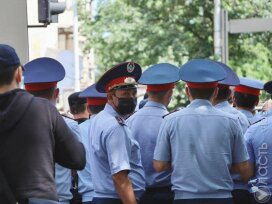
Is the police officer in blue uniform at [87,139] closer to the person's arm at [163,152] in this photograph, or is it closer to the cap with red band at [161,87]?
the cap with red band at [161,87]

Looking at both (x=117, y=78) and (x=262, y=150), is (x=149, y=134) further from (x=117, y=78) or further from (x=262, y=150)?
(x=262, y=150)

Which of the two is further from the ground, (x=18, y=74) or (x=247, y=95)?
(x=18, y=74)

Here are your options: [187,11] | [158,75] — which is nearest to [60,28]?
[187,11]

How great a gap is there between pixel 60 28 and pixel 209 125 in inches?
1604

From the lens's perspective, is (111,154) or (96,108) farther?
(96,108)

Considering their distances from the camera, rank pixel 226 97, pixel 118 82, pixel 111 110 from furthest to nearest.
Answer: pixel 226 97 → pixel 118 82 → pixel 111 110

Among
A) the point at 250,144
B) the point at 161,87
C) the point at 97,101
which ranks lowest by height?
the point at 250,144

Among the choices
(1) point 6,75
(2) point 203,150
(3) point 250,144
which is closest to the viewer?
(1) point 6,75

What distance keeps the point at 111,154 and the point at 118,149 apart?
2.7 inches

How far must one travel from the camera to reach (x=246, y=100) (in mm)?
7781

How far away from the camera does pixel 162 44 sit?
22531 mm

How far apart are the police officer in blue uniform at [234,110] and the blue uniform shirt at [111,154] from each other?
0.91 m

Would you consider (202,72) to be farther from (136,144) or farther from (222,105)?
(222,105)

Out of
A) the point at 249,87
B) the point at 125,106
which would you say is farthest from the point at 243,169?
the point at 249,87
